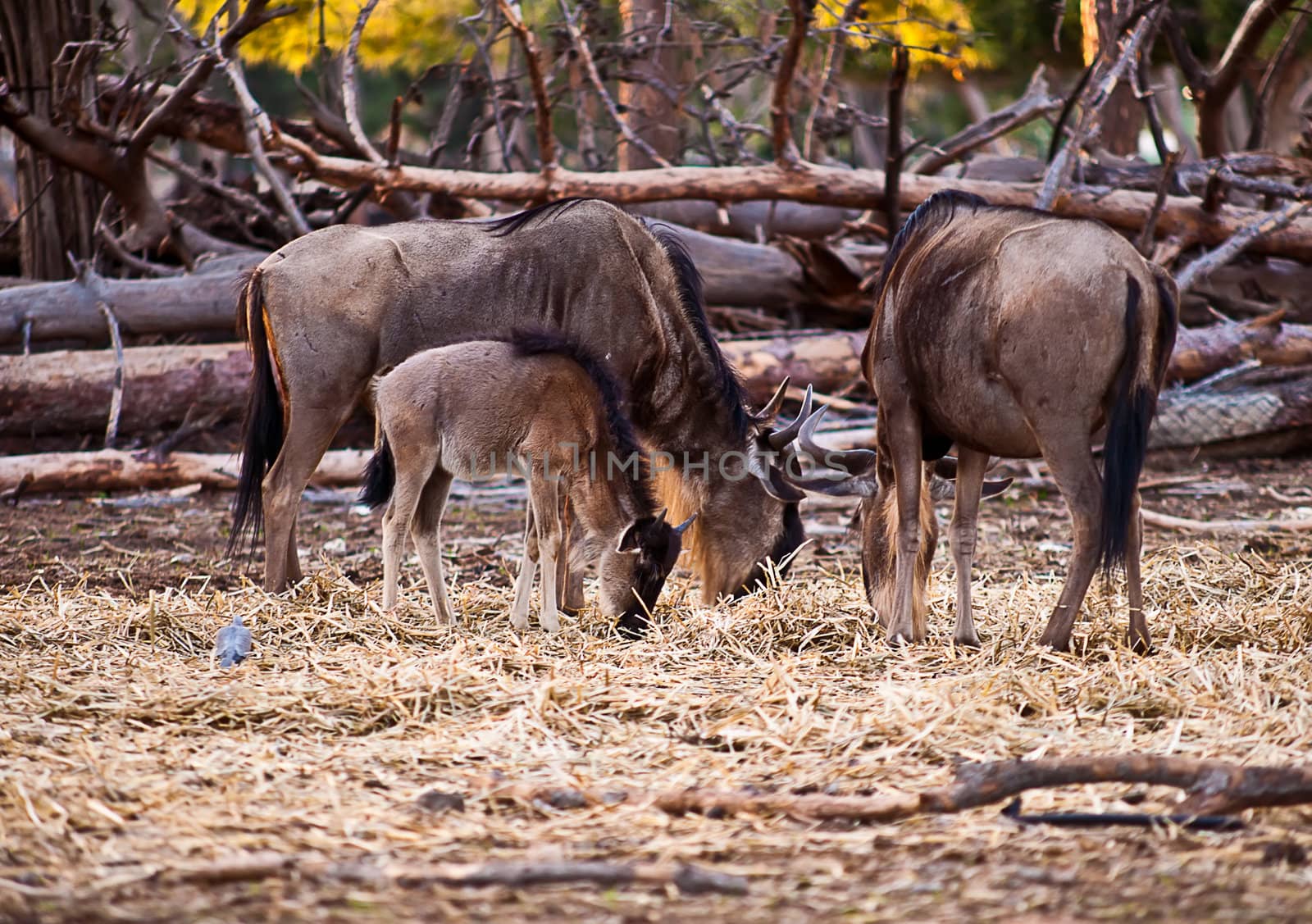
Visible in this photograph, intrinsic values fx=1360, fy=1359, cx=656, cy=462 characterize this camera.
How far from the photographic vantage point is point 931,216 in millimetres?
5973

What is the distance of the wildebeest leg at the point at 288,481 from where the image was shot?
21.7ft

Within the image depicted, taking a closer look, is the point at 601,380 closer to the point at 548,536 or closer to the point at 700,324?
the point at 548,536

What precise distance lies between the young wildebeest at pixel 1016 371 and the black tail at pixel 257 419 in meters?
3.04

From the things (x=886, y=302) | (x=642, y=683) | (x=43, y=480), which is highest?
(x=886, y=302)

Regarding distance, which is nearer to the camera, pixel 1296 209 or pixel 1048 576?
pixel 1048 576

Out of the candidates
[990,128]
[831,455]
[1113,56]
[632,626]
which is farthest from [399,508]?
[990,128]

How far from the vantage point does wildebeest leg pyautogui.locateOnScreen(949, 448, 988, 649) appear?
18.8ft

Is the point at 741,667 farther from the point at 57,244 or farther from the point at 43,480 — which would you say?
the point at 57,244

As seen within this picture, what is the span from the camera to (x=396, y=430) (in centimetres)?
591

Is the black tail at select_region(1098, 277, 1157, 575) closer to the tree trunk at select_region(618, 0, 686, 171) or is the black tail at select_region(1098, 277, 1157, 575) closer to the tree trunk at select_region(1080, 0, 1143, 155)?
the tree trunk at select_region(1080, 0, 1143, 155)

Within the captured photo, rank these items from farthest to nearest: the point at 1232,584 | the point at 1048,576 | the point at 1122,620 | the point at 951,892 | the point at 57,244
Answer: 1. the point at 57,244
2. the point at 1048,576
3. the point at 1232,584
4. the point at 1122,620
5. the point at 951,892

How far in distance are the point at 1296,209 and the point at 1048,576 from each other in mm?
5102

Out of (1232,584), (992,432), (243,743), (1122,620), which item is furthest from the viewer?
(1232,584)

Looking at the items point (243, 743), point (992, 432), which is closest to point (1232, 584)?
point (992, 432)
